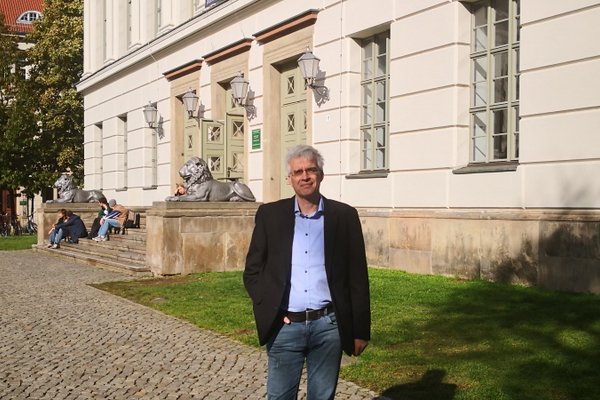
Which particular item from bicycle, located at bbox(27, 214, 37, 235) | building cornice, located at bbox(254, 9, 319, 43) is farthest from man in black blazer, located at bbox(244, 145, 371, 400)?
bicycle, located at bbox(27, 214, 37, 235)

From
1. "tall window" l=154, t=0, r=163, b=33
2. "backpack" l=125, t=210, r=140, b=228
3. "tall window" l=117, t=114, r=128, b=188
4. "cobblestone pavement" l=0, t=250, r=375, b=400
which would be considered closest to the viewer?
"cobblestone pavement" l=0, t=250, r=375, b=400

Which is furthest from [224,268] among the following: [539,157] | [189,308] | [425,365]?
[425,365]

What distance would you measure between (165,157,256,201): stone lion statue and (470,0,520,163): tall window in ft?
17.0

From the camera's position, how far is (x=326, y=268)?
416cm

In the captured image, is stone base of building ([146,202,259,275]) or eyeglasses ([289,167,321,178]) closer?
eyeglasses ([289,167,321,178])

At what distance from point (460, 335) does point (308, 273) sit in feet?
14.2

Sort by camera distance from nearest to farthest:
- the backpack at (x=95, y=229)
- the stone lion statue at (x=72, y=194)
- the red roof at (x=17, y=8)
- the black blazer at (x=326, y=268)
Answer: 1. the black blazer at (x=326, y=268)
2. the backpack at (x=95, y=229)
3. the stone lion statue at (x=72, y=194)
4. the red roof at (x=17, y=8)

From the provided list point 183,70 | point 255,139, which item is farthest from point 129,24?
point 255,139

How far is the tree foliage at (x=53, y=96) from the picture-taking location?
39438 mm

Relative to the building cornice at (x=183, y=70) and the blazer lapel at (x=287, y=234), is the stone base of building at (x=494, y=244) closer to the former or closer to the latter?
the blazer lapel at (x=287, y=234)

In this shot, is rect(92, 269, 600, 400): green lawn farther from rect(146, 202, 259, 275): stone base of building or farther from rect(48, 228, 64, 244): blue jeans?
rect(48, 228, 64, 244): blue jeans

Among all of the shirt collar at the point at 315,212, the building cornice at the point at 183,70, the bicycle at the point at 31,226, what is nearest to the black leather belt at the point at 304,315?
the shirt collar at the point at 315,212

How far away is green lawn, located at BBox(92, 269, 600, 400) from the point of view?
6.17 m

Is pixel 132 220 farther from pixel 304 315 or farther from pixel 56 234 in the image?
pixel 304 315
